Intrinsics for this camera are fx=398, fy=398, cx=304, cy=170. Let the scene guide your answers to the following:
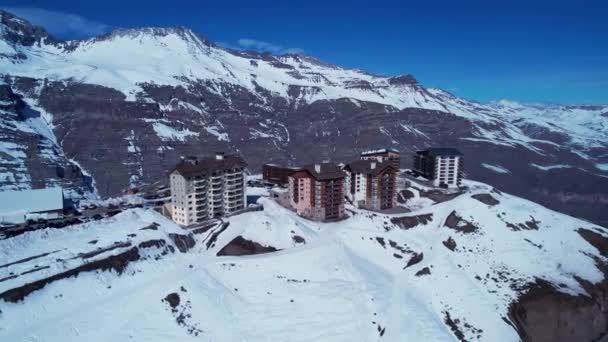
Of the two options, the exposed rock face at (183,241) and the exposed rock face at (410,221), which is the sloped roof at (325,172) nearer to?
the exposed rock face at (410,221)

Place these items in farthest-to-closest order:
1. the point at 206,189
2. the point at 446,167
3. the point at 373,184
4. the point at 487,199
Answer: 1. the point at 446,167
2. the point at 487,199
3. the point at 373,184
4. the point at 206,189

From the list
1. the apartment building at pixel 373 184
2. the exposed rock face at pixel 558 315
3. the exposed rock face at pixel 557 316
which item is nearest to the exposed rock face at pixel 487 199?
the apartment building at pixel 373 184

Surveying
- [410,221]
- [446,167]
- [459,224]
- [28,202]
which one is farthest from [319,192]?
[28,202]

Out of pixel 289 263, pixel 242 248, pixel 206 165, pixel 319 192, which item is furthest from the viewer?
pixel 319 192

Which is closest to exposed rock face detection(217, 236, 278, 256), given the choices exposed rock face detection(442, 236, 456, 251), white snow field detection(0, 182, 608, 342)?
white snow field detection(0, 182, 608, 342)

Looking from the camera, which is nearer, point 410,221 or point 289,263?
point 289,263

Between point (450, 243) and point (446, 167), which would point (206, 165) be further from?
point (446, 167)

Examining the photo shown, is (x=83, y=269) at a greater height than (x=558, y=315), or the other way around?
Answer: (x=83, y=269)
